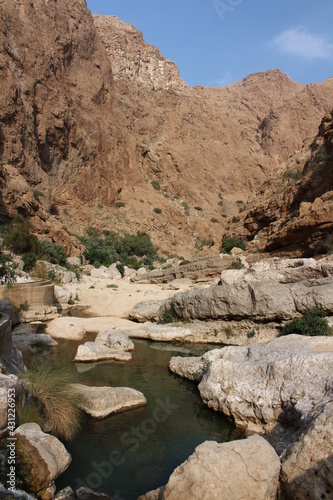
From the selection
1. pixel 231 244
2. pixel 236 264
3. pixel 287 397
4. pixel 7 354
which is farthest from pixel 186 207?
pixel 287 397

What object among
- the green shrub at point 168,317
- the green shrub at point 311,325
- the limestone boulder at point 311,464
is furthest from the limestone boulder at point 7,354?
the green shrub at point 311,325

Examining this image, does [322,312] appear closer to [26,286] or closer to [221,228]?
[26,286]

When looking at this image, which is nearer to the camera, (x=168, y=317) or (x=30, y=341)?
(x=30, y=341)

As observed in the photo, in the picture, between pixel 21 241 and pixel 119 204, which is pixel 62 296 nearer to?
pixel 21 241

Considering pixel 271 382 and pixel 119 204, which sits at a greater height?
pixel 119 204

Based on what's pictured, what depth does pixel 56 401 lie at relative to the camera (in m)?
7.25

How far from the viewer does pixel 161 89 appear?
76.5 meters

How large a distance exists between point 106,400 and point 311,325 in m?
6.47

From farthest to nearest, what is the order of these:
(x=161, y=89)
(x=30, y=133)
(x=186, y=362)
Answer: (x=161, y=89) → (x=30, y=133) → (x=186, y=362)

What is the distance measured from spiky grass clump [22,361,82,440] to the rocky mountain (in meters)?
26.4

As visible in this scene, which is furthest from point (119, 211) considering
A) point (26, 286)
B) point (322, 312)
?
point (322, 312)

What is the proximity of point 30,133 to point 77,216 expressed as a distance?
34.0 ft

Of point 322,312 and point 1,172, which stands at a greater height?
point 1,172

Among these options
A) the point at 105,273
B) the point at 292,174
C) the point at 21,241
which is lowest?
the point at 105,273
